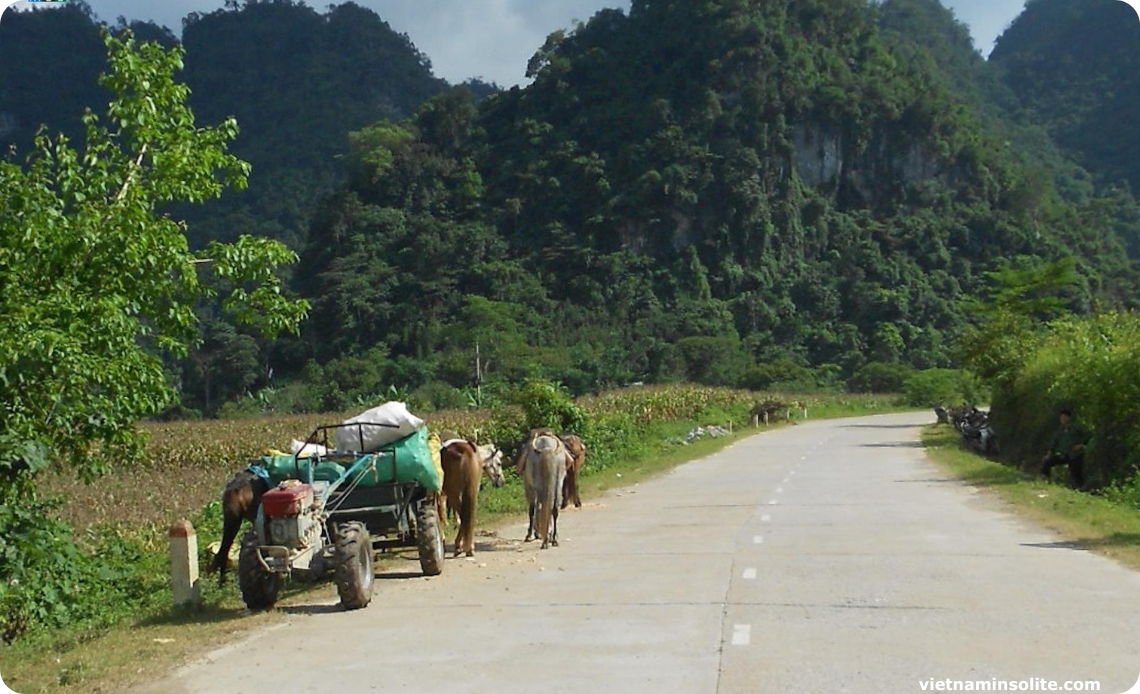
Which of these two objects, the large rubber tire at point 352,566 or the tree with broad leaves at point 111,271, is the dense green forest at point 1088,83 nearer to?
the tree with broad leaves at point 111,271

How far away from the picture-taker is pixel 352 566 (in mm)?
10414

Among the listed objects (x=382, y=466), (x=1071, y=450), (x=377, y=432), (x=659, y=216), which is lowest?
(x=1071, y=450)

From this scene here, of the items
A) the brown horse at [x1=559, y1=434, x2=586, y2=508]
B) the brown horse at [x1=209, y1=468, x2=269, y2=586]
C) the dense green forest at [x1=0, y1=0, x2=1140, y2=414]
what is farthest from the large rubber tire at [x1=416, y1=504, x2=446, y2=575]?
the dense green forest at [x1=0, y1=0, x2=1140, y2=414]

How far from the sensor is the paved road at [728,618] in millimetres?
7777

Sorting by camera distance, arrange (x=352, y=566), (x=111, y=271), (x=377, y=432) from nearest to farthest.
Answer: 1. (x=352, y=566)
2. (x=111, y=271)
3. (x=377, y=432)

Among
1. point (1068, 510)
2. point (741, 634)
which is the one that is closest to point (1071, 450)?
point (1068, 510)

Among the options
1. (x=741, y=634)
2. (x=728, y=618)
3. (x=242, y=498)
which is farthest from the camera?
(x=242, y=498)

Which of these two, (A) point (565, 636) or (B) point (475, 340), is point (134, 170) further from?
(B) point (475, 340)

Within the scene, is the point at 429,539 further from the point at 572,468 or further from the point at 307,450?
the point at 572,468

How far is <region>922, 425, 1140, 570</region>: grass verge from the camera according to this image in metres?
13.6

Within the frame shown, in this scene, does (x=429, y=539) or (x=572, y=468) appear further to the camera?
(x=572, y=468)

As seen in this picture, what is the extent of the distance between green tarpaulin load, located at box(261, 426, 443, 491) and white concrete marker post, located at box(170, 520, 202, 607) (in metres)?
1.35

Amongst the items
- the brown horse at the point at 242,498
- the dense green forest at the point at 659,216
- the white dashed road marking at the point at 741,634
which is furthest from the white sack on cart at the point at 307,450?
the dense green forest at the point at 659,216

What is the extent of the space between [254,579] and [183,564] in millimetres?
711
